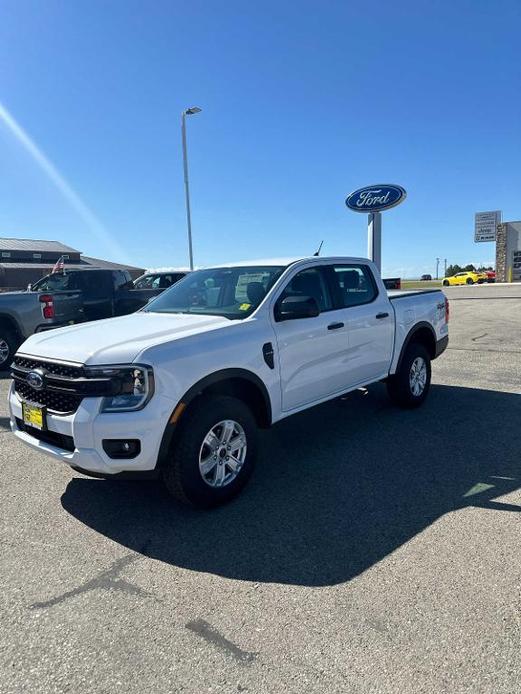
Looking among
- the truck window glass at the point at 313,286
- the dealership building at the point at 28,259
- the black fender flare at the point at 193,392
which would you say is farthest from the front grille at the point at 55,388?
the dealership building at the point at 28,259

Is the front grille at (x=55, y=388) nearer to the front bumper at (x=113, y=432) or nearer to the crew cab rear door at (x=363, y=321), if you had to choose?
the front bumper at (x=113, y=432)

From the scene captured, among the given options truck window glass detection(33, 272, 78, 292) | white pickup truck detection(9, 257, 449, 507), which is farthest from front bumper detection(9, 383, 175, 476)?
truck window glass detection(33, 272, 78, 292)

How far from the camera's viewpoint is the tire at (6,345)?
930cm

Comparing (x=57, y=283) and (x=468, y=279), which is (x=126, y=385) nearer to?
(x=57, y=283)

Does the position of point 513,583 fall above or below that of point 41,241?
below

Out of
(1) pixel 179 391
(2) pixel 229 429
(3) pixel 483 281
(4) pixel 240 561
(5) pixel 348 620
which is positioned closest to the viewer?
(5) pixel 348 620

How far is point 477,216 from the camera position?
6184 centimetres

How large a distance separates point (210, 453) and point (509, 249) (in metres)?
52.3

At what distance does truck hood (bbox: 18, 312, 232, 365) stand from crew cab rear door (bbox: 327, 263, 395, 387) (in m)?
1.51

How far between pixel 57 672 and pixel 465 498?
287cm

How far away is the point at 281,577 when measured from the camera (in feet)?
9.30

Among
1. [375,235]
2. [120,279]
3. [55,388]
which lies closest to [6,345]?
[120,279]

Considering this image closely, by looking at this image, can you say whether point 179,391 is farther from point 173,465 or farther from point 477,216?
point 477,216

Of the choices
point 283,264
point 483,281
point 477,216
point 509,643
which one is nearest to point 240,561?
point 509,643
